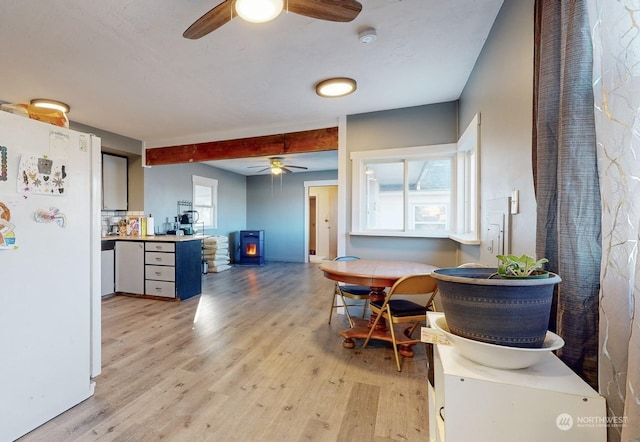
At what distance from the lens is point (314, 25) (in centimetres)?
181

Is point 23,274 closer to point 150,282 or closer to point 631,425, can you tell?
point 631,425

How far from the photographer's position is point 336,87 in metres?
2.56

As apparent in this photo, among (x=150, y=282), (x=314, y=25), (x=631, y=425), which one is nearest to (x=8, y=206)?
(x=314, y=25)

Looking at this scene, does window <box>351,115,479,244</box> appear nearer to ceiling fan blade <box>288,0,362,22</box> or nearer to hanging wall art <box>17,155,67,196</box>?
ceiling fan blade <box>288,0,362,22</box>

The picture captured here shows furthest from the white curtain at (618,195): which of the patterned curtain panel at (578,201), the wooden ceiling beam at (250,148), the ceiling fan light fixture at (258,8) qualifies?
the wooden ceiling beam at (250,148)

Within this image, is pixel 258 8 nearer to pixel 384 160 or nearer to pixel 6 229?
pixel 6 229

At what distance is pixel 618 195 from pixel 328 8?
140cm

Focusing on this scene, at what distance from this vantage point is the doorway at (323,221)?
295 inches

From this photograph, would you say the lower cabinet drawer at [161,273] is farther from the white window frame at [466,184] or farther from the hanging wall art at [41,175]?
the white window frame at [466,184]

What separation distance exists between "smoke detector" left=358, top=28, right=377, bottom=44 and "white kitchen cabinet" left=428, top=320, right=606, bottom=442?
1967mm

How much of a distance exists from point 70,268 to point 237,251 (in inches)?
212

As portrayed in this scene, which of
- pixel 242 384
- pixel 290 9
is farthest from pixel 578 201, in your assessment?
pixel 242 384

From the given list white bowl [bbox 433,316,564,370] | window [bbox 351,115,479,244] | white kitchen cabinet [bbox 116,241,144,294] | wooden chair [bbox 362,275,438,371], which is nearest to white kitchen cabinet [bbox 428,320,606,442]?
white bowl [bbox 433,316,564,370]

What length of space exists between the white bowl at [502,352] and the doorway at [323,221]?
6.64 m
